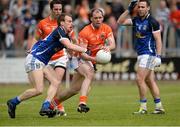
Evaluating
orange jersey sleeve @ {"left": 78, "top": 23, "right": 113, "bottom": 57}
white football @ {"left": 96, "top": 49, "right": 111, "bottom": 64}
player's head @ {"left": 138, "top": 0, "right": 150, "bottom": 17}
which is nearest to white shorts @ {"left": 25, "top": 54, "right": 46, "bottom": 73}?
white football @ {"left": 96, "top": 49, "right": 111, "bottom": 64}

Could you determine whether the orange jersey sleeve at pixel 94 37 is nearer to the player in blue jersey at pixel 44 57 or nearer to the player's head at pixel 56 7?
the player's head at pixel 56 7

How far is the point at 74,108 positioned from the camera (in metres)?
19.2

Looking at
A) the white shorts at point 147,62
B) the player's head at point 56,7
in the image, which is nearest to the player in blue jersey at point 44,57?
the player's head at point 56,7

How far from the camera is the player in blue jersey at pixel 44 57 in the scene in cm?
1556

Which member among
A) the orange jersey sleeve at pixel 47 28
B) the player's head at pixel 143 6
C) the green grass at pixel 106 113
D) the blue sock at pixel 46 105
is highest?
the player's head at pixel 143 6

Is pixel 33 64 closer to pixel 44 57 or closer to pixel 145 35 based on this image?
pixel 44 57

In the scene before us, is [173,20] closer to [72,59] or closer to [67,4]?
[67,4]

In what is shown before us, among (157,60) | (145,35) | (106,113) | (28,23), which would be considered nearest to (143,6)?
(145,35)

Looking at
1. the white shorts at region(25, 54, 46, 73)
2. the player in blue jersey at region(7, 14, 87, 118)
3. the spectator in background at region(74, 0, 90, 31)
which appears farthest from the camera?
the spectator in background at region(74, 0, 90, 31)

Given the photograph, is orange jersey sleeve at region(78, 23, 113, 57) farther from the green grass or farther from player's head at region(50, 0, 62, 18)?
the green grass

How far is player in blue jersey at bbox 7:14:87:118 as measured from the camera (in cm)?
1556

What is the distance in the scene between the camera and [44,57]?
15.8m

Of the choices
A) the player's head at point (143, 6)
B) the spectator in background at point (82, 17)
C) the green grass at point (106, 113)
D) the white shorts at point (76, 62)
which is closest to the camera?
the green grass at point (106, 113)

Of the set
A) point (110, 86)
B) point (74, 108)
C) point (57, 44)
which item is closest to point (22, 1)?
point (110, 86)
